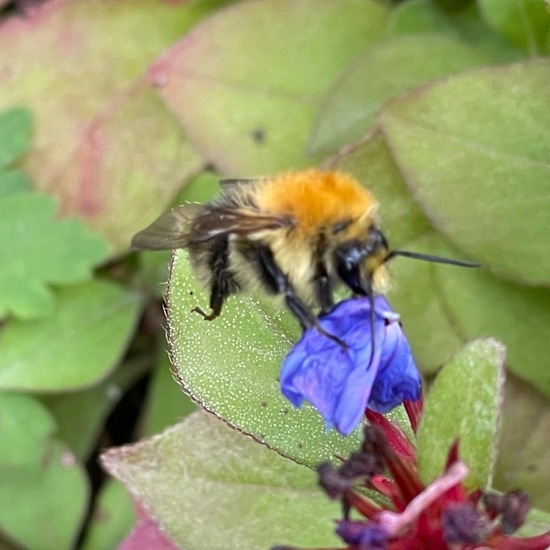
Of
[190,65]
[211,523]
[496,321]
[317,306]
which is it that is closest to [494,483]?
[496,321]

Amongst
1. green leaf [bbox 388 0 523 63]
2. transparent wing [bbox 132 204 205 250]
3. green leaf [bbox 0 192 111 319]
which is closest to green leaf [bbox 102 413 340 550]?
transparent wing [bbox 132 204 205 250]

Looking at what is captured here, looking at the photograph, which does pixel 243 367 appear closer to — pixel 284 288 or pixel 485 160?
pixel 284 288

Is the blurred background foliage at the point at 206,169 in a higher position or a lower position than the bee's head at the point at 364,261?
lower

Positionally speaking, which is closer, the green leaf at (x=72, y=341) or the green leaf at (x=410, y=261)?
the green leaf at (x=410, y=261)

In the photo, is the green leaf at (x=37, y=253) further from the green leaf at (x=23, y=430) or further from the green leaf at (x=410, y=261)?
the green leaf at (x=410, y=261)

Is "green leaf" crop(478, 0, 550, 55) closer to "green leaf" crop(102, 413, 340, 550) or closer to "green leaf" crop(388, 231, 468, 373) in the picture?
"green leaf" crop(388, 231, 468, 373)

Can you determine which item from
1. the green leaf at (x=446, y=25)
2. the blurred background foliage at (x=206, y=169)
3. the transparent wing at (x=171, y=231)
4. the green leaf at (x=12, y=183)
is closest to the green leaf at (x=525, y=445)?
the blurred background foliage at (x=206, y=169)

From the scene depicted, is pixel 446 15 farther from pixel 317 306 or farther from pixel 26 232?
pixel 317 306

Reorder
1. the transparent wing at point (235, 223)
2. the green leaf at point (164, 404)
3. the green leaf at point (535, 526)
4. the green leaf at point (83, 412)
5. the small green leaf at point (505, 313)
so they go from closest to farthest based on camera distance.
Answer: the transparent wing at point (235, 223), the green leaf at point (535, 526), the small green leaf at point (505, 313), the green leaf at point (164, 404), the green leaf at point (83, 412)
